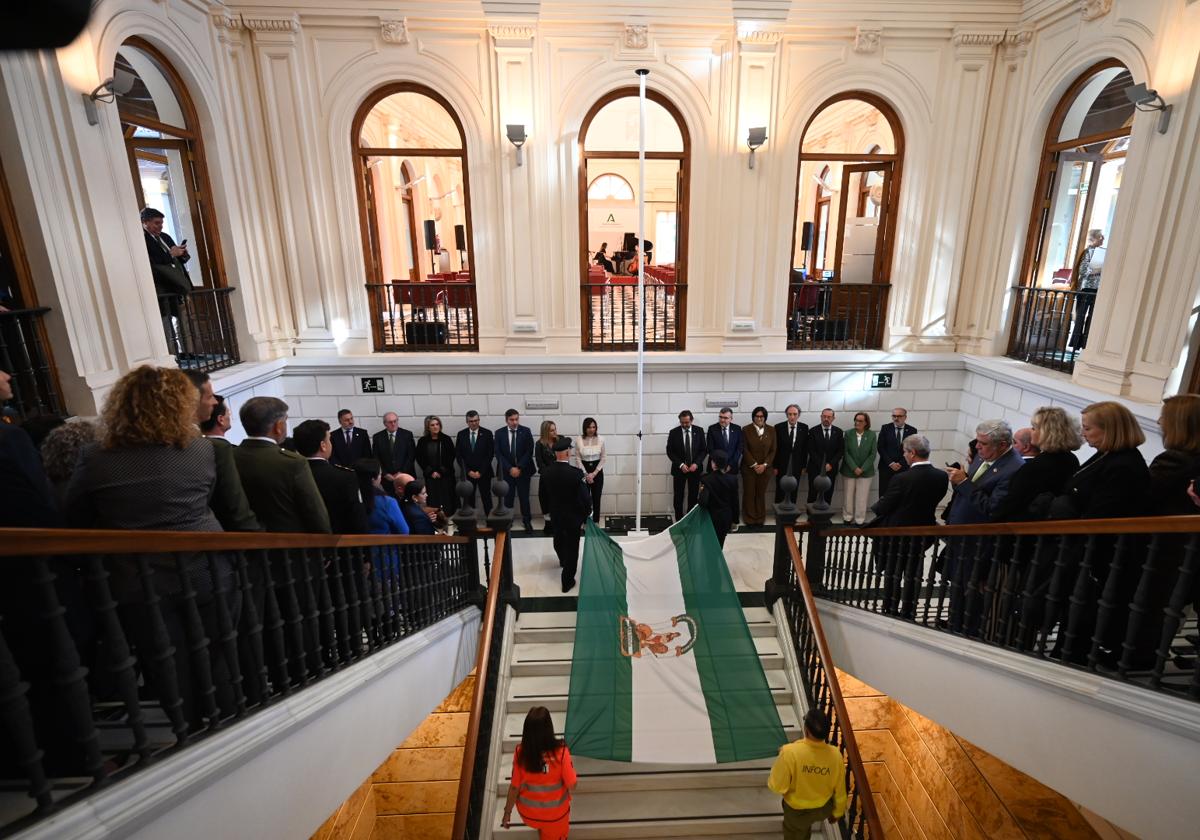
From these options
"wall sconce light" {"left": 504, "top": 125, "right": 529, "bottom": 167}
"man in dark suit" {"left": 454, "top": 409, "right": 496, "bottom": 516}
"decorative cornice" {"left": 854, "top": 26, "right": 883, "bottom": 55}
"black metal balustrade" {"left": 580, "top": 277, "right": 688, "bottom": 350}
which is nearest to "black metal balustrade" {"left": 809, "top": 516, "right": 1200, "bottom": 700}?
"black metal balustrade" {"left": 580, "top": 277, "right": 688, "bottom": 350}

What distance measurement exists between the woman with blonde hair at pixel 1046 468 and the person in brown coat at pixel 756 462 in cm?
391

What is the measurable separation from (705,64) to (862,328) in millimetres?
3769

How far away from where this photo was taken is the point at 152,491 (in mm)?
2111

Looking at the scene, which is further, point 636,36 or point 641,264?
point 636,36

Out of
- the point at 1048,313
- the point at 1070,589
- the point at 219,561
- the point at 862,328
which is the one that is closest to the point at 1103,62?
the point at 1048,313

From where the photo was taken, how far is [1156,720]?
253 cm

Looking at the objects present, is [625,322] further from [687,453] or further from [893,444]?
[893,444]

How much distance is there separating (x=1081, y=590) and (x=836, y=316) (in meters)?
5.47

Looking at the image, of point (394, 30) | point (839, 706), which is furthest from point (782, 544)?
point (394, 30)

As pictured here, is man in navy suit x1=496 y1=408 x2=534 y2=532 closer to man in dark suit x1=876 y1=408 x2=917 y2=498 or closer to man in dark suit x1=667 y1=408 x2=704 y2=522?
man in dark suit x1=667 y1=408 x2=704 y2=522

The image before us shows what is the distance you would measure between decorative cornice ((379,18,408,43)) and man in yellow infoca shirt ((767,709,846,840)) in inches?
296

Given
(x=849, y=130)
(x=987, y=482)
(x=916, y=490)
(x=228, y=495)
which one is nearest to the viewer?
(x=228, y=495)

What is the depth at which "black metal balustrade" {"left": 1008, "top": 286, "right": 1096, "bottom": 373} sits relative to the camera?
6.34 m

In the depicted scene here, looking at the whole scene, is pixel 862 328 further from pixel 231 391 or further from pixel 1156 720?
pixel 231 391
